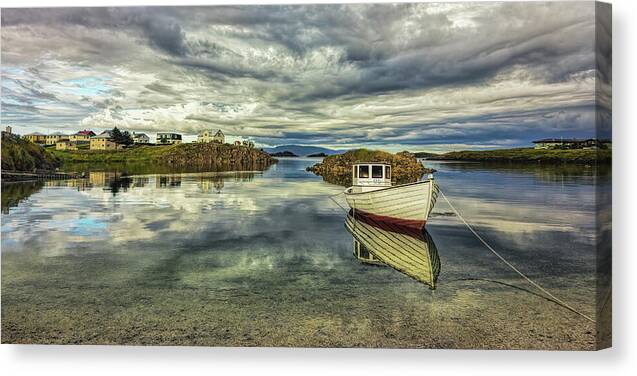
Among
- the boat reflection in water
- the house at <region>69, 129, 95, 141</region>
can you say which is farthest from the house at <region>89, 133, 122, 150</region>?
the boat reflection in water

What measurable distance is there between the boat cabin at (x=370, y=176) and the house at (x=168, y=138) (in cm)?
531

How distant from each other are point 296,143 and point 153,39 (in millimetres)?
4117

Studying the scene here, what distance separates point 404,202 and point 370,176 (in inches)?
63.4

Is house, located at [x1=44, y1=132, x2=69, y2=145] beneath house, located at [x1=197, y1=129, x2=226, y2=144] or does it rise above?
beneath

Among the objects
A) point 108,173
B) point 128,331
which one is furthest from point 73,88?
point 108,173

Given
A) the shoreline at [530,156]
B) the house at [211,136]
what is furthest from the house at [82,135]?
the shoreline at [530,156]

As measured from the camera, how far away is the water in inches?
253

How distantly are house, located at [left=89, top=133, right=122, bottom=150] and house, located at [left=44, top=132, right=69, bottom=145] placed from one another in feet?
2.14

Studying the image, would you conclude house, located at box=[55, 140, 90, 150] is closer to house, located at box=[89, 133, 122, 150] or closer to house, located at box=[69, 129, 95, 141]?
house, located at box=[89, 133, 122, 150]

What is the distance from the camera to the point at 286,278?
26.2 feet

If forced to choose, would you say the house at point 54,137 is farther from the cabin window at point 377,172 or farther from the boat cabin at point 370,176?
the cabin window at point 377,172

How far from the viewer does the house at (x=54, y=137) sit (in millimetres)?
9336

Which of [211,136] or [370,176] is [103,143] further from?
[370,176]

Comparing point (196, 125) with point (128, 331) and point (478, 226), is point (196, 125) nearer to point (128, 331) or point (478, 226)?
point (128, 331)
